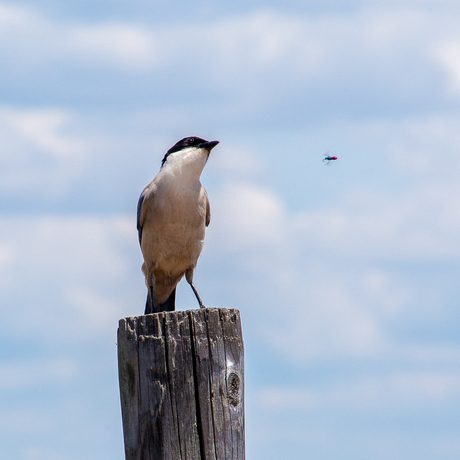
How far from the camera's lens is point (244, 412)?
3.80 meters

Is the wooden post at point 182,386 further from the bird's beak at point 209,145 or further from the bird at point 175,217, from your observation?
the bird's beak at point 209,145

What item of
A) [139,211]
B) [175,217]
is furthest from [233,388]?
[139,211]

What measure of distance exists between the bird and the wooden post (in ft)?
12.2

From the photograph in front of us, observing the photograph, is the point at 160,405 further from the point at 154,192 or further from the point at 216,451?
the point at 154,192

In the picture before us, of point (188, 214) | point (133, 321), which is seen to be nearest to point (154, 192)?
point (188, 214)

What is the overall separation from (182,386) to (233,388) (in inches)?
11.8

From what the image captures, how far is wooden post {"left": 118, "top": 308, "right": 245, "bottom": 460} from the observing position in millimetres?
3592

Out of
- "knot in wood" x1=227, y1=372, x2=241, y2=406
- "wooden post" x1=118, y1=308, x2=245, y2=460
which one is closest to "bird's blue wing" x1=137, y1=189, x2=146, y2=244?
"wooden post" x1=118, y1=308, x2=245, y2=460

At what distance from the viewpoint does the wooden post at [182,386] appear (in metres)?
3.59

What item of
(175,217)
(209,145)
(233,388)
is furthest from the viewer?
(209,145)

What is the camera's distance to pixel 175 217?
7.51 meters

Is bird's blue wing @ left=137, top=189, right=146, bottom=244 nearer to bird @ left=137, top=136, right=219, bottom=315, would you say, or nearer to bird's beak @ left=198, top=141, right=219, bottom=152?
bird @ left=137, top=136, right=219, bottom=315

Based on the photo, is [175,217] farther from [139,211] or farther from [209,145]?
[209,145]

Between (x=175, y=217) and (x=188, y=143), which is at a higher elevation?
(x=188, y=143)
